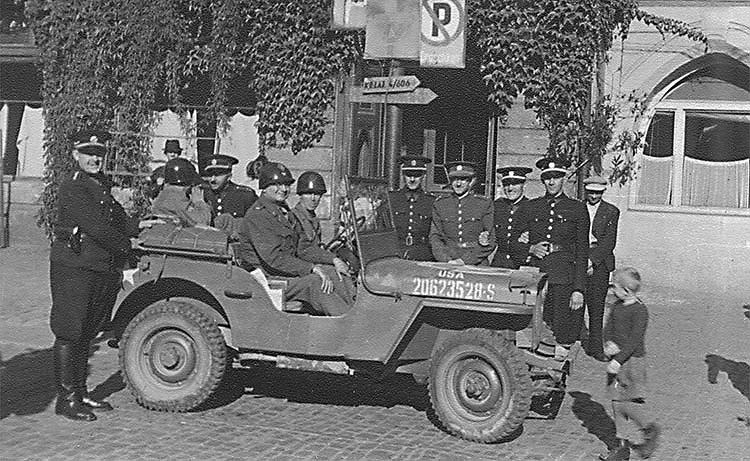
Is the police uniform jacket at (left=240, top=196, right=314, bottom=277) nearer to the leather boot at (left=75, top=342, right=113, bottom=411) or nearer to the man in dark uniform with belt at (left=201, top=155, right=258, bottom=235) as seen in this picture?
the leather boot at (left=75, top=342, right=113, bottom=411)

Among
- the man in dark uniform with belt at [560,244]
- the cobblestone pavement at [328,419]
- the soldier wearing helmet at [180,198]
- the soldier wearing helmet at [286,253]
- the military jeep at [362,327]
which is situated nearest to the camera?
the cobblestone pavement at [328,419]

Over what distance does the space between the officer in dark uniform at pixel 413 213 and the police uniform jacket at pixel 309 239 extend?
58 cm

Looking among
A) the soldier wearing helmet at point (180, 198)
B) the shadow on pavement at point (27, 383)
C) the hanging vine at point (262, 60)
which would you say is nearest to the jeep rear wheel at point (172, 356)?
the shadow on pavement at point (27, 383)

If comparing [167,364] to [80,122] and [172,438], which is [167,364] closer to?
[172,438]

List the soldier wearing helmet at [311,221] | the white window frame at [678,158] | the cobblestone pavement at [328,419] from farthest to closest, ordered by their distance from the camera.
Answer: the white window frame at [678,158], the soldier wearing helmet at [311,221], the cobblestone pavement at [328,419]

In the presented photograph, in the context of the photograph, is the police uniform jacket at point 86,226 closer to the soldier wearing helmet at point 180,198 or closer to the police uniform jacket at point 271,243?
the police uniform jacket at point 271,243

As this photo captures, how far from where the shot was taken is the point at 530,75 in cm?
1370

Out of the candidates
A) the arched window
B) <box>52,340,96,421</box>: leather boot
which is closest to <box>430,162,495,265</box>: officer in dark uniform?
<box>52,340,96,421</box>: leather boot

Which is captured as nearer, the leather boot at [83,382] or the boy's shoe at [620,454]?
the boy's shoe at [620,454]

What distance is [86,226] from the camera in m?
6.82

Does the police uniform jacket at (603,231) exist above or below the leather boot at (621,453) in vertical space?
above

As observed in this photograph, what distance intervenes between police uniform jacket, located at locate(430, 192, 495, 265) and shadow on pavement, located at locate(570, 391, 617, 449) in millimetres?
1363

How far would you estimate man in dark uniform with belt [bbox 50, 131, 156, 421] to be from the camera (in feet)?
22.4

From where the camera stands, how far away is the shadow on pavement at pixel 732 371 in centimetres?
854
